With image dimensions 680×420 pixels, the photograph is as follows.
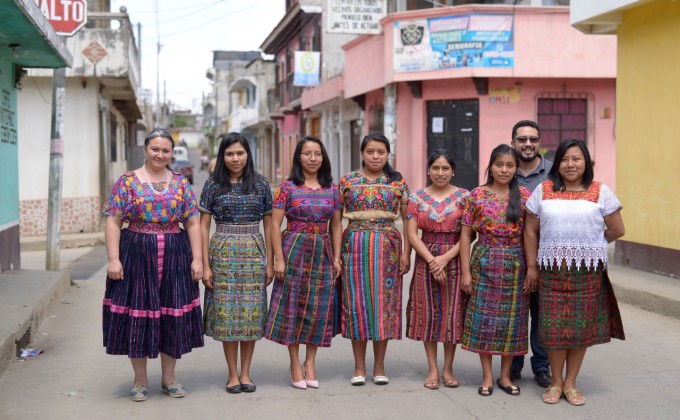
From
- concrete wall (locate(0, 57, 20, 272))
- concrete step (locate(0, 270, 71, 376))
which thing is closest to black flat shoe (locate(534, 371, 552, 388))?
concrete step (locate(0, 270, 71, 376))

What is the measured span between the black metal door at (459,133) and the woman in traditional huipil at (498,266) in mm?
12691

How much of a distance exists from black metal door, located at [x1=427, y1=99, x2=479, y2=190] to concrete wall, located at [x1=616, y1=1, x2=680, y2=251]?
763 centimetres

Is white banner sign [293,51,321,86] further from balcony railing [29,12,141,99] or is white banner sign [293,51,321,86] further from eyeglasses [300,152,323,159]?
eyeglasses [300,152,323,159]

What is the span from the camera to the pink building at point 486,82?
17344 mm

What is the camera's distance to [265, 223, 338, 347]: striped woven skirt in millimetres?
5543

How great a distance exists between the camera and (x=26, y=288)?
8492 mm

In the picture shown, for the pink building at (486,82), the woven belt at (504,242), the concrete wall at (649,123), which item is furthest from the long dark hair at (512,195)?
the pink building at (486,82)

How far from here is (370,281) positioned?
5566 millimetres

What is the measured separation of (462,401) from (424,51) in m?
13.5

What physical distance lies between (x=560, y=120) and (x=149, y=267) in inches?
574

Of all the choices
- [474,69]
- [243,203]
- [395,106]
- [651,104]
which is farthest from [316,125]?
[243,203]

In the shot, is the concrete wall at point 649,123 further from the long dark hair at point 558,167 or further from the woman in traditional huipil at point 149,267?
the woman in traditional huipil at point 149,267

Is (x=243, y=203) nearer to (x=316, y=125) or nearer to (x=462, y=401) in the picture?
(x=462, y=401)

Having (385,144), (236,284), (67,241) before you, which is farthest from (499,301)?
(67,241)
